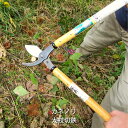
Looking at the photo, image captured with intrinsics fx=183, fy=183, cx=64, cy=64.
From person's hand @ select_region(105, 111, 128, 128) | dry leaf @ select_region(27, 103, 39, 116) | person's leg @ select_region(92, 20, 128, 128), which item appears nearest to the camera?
person's hand @ select_region(105, 111, 128, 128)

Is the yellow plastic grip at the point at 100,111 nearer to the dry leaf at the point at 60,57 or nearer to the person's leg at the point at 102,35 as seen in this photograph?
the person's leg at the point at 102,35

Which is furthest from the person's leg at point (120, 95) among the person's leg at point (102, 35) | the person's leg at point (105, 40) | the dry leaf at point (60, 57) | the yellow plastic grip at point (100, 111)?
the dry leaf at point (60, 57)

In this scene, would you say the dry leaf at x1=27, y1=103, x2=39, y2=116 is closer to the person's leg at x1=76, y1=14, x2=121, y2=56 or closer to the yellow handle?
the yellow handle

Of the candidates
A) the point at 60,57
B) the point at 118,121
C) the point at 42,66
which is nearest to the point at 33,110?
the point at 42,66

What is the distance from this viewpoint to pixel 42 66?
167 centimetres

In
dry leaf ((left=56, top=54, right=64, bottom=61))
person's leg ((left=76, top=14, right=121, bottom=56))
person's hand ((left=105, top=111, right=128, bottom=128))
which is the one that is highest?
dry leaf ((left=56, top=54, right=64, bottom=61))

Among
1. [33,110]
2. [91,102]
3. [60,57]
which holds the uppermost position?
[60,57]

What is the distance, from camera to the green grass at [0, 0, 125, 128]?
1.45 metres

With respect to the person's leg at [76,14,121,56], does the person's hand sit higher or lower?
lower

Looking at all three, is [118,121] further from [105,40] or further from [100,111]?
[105,40]

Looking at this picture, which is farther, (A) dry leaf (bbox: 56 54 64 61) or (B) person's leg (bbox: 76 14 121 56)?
(A) dry leaf (bbox: 56 54 64 61)

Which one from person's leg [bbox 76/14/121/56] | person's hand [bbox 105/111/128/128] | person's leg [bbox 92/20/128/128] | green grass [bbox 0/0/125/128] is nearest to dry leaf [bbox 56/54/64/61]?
green grass [bbox 0/0/125/128]

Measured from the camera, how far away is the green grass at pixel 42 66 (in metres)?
1.45

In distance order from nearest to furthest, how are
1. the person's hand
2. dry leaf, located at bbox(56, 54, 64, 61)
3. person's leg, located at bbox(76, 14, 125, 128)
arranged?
1. the person's hand
2. person's leg, located at bbox(76, 14, 125, 128)
3. dry leaf, located at bbox(56, 54, 64, 61)
